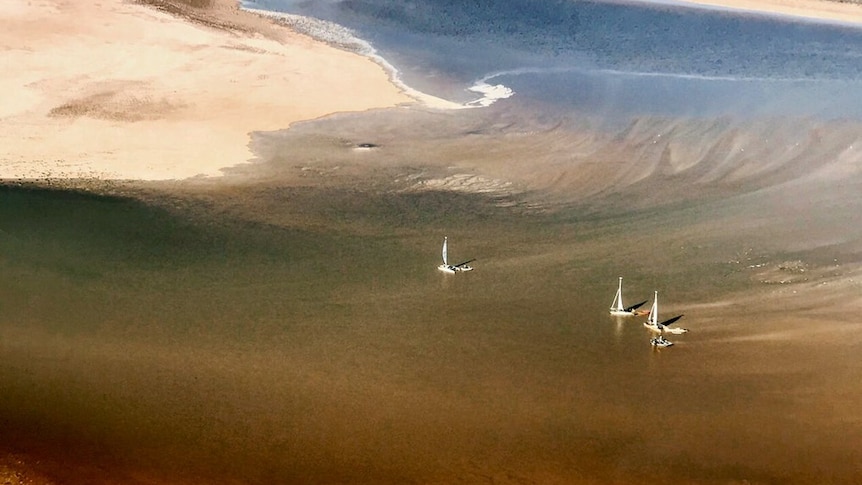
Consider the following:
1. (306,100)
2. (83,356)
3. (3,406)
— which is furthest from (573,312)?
(306,100)

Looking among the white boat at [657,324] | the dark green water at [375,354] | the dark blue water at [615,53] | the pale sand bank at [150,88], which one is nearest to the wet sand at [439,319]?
the dark green water at [375,354]

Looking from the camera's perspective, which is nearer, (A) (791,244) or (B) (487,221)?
(A) (791,244)

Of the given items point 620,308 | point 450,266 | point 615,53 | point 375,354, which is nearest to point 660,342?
point 620,308

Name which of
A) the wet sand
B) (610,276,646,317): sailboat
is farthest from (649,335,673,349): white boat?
(610,276,646,317): sailboat

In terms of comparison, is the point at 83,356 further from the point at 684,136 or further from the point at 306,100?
the point at 684,136

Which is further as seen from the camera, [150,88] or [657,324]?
[150,88]

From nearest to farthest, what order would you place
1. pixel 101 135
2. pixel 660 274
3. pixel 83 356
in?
1. pixel 83 356
2. pixel 660 274
3. pixel 101 135

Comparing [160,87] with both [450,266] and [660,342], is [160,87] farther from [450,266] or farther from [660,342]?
[660,342]

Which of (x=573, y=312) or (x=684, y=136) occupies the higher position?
(x=684, y=136)
